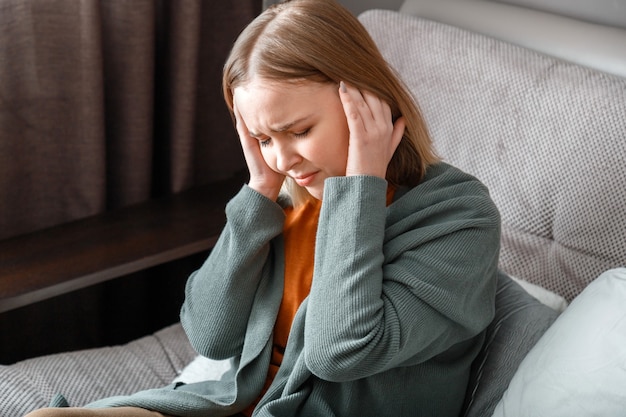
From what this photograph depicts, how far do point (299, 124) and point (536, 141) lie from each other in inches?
20.6

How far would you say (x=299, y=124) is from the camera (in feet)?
3.87

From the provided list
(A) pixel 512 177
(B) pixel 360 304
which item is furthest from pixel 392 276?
(A) pixel 512 177

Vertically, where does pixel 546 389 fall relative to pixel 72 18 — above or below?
below

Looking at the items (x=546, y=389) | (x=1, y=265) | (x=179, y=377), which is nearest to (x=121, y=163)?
(x=1, y=265)

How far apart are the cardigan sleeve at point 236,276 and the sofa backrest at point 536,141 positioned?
1.42ft

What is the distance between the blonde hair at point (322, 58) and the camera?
1.18 metres

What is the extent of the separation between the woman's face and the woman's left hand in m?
Result: 0.02

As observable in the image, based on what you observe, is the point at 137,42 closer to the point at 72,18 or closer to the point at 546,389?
the point at 72,18

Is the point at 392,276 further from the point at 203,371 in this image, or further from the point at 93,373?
the point at 93,373

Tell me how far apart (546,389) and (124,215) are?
111cm

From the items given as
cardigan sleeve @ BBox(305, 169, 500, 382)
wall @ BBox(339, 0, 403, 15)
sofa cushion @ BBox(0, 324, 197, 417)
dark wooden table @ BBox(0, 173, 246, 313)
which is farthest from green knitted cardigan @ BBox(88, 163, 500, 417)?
wall @ BBox(339, 0, 403, 15)

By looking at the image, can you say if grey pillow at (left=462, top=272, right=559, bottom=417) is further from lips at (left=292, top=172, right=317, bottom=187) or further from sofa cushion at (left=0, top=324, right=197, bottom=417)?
sofa cushion at (left=0, top=324, right=197, bottom=417)

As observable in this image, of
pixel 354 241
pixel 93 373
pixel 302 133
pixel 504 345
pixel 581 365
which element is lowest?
pixel 93 373

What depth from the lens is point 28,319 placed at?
2.06m
